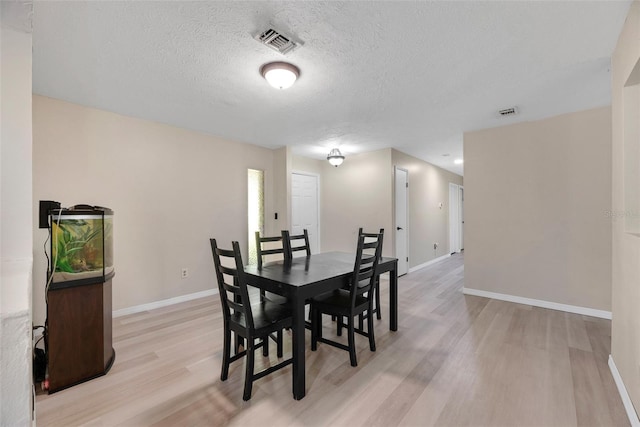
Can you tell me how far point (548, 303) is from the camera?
11.0 feet

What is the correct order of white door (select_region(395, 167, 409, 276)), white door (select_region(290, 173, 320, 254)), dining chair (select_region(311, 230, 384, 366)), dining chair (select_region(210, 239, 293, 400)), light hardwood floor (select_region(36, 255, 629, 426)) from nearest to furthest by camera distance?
light hardwood floor (select_region(36, 255, 629, 426)), dining chair (select_region(210, 239, 293, 400)), dining chair (select_region(311, 230, 384, 366)), white door (select_region(395, 167, 409, 276)), white door (select_region(290, 173, 320, 254))

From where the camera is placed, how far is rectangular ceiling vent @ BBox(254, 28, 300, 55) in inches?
68.7

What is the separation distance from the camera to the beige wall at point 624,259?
5.08 ft

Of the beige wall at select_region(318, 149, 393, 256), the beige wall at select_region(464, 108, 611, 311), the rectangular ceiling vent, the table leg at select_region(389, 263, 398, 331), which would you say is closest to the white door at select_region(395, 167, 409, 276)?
the beige wall at select_region(318, 149, 393, 256)

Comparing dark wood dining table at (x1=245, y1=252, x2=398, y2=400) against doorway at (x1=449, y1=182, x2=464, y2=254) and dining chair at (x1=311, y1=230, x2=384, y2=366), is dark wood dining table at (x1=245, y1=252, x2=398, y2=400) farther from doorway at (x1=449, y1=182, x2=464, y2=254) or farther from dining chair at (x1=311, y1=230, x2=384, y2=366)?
doorway at (x1=449, y1=182, x2=464, y2=254)

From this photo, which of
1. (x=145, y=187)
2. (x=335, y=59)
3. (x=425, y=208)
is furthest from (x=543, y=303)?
(x=145, y=187)

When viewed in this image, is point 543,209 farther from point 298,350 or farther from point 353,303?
point 298,350

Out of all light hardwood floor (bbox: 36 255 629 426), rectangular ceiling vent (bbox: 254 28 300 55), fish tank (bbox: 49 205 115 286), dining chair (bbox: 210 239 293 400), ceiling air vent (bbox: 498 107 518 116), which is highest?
ceiling air vent (bbox: 498 107 518 116)

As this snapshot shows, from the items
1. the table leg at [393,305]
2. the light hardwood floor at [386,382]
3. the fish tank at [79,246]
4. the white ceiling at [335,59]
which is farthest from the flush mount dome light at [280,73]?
the light hardwood floor at [386,382]

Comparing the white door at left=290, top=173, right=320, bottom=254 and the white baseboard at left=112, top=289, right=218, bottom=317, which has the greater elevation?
the white door at left=290, top=173, right=320, bottom=254

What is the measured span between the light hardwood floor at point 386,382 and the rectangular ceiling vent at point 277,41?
2371mm

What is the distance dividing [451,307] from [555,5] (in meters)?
3.03

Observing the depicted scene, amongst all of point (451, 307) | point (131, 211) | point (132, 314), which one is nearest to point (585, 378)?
point (451, 307)

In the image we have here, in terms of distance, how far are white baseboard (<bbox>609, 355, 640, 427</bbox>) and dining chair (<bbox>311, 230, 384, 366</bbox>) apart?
5.02ft
